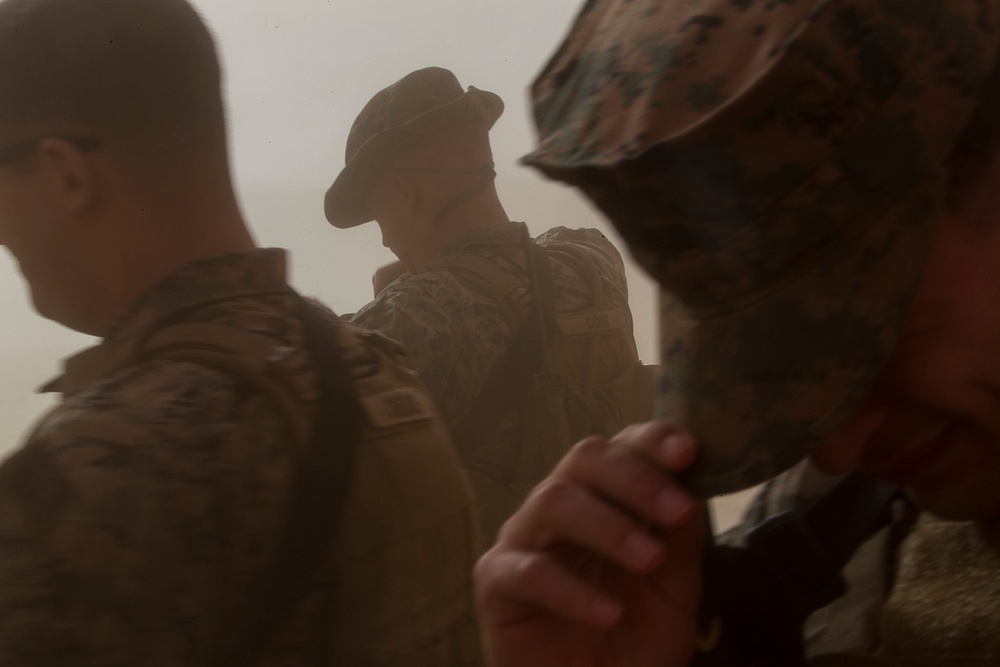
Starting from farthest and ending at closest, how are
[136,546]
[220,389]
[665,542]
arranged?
1. [220,389]
2. [136,546]
3. [665,542]

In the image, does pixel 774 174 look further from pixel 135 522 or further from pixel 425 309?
pixel 425 309

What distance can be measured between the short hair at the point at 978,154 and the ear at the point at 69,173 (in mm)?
1001

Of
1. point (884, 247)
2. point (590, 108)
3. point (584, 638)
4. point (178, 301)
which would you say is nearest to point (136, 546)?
point (178, 301)

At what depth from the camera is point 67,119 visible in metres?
1.18

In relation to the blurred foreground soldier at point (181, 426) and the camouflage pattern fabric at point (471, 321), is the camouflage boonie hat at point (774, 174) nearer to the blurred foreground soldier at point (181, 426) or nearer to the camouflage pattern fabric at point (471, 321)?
the blurred foreground soldier at point (181, 426)

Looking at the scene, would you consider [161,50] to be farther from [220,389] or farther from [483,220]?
[483,220]

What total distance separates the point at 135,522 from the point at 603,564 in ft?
1.59

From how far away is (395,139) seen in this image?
8.70 ft

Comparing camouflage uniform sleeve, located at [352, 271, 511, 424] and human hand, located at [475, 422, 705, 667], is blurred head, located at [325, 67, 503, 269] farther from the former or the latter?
human hand, located at [475, 422, 705, 667]

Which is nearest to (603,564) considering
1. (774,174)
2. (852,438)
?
(852,438)

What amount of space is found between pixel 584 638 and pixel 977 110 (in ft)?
1.58

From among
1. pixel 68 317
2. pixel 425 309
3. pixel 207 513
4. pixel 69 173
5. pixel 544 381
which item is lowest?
pixel 544 381

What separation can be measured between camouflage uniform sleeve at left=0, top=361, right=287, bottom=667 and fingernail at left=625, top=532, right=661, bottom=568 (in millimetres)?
509

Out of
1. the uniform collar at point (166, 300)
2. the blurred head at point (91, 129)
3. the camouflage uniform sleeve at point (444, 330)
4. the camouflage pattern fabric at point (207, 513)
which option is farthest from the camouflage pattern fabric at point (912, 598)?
the camouflage uniform sleeve at point (444, 330)
